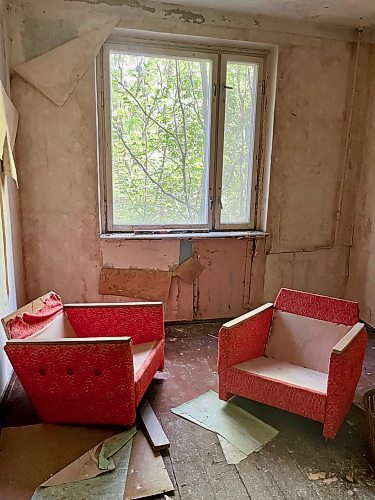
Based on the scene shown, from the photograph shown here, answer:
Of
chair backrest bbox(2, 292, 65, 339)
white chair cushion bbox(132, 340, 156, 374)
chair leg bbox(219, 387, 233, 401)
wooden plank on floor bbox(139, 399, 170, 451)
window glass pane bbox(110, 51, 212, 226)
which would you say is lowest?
wooden plank on floor bbox(139, 399, 170, 451)

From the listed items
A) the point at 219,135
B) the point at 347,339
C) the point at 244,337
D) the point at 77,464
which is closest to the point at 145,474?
the point at 77,464

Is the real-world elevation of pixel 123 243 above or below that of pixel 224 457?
above

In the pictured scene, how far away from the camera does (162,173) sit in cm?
319

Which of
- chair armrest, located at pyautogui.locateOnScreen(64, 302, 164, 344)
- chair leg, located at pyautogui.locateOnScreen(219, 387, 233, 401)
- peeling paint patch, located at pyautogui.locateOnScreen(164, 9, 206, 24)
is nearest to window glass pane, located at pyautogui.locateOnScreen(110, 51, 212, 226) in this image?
peeling paint patch, located at pyautogui.locateOnScreen(164, 9, 206, 24)

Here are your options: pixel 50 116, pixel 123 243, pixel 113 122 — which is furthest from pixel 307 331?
pixel 50 116

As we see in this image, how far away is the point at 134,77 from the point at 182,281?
1.67m

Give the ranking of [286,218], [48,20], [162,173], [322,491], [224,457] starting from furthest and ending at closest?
[286,218]
[162,173]
[48,20]
[224,457]
[322,491]

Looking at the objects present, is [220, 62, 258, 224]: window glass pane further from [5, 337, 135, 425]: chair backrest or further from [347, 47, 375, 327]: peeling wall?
[5, 337, 135, 425]: chair backrest

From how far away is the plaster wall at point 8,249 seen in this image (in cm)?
234

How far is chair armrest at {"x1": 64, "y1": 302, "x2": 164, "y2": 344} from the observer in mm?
2418

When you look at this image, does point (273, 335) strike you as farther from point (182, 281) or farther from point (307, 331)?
point (182, 281)

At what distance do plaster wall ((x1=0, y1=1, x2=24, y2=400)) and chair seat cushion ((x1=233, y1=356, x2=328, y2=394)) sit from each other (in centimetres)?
141

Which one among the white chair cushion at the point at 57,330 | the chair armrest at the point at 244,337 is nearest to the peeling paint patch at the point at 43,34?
the white chair cushion at the point at 57,330

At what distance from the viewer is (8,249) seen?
251 cm
